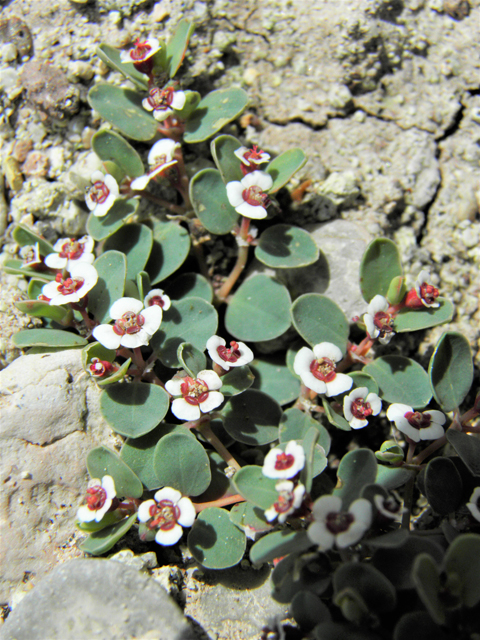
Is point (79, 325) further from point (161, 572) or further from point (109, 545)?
point (161, 572)

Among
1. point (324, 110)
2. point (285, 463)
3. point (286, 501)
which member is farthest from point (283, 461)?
point (324, 110)

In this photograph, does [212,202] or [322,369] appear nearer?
[322,369]

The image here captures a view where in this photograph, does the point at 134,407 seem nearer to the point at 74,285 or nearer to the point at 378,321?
the point at 74,285

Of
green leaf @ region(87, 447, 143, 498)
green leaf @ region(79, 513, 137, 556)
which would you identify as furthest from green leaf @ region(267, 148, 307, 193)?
green leaf @ region(79, 513, 137, 556)

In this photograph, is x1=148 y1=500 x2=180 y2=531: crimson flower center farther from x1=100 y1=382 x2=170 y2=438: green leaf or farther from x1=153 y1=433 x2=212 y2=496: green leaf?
x1=100 y1=382 x2=170 y2=438: green leaf

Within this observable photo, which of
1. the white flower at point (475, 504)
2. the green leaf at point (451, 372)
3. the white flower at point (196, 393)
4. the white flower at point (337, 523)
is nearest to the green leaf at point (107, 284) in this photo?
the white flower at point (196, 393)

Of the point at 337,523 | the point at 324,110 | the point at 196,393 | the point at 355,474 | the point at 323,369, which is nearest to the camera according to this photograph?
the point at 337,523
